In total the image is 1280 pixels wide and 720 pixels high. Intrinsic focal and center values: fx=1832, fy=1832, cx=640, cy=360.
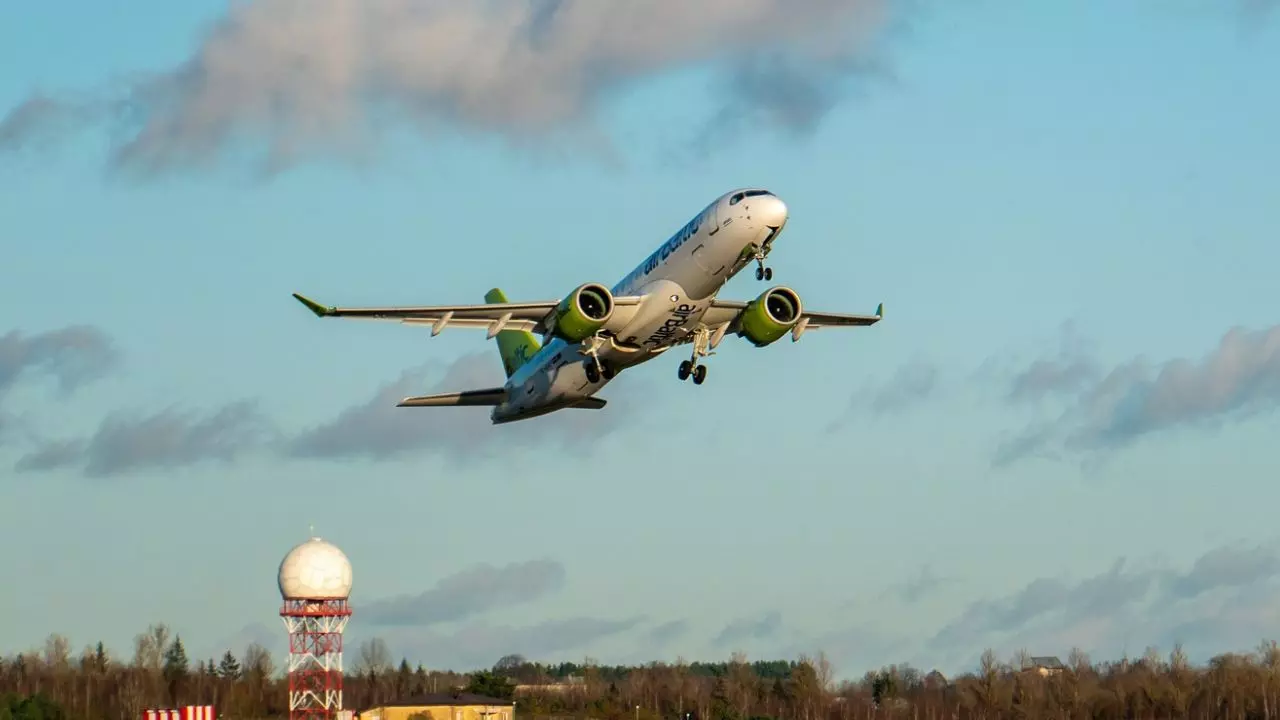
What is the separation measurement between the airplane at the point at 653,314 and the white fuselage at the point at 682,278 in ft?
0.12

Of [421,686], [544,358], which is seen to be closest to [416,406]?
[544,358]

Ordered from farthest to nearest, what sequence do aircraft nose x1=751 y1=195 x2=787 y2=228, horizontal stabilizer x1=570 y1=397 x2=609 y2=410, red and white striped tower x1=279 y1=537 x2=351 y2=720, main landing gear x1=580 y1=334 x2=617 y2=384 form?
red and white striped tower x1=279 y1=537 x2=351 y2=720, horizontal stabilizer x1=570 y1=397 x2=609 y2=410, main landing gear x1=580 y1=334 x2=617 y2=384, aircraft nose x1=751 y1=195 x2=787 y2=228

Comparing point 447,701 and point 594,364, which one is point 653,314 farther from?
point 447,701

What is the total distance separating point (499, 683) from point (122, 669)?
1028 inches

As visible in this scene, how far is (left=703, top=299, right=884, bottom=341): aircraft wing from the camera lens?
71.9 m

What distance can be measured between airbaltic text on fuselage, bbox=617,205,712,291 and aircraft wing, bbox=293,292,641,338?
1.40 metres

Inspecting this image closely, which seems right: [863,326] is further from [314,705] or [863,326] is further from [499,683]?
[499,683]

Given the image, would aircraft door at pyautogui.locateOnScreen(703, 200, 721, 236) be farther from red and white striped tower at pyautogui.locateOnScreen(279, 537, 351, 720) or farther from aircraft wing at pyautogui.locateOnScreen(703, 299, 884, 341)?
red and white striped tower at pyautogui.locateOnScreen(279, 537, 351, 720)

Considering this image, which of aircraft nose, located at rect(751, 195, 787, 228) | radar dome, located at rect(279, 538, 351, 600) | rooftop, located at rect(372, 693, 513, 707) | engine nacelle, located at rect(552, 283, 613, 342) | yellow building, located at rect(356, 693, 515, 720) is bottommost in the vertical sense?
yellow building, located at rect(356, 693, 515, 720)

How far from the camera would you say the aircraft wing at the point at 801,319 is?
71.9 m

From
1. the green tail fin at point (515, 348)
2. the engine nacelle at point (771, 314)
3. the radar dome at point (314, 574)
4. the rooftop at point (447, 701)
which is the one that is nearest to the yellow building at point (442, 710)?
the rooftop at point (447, 701)

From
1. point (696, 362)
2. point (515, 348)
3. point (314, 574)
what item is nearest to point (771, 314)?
point (696, 362)

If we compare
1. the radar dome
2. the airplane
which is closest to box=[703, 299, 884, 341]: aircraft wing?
the airplane

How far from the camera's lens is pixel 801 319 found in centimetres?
7625
